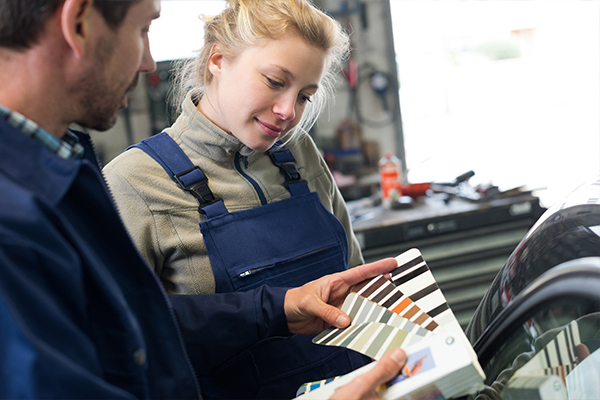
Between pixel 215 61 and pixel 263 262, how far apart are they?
56 centimetres

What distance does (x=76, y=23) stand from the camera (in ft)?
2.32

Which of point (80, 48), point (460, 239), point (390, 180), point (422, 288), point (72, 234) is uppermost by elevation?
point (80, 48)

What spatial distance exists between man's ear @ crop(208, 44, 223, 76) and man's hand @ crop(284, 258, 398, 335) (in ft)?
2.06

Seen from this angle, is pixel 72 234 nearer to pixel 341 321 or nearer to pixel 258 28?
pixel 341 321

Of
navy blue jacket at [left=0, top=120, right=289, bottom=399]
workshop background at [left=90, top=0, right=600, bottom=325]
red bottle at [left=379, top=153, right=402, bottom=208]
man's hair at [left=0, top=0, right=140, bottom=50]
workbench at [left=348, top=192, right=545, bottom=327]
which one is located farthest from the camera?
workshop background at [left=90, top=0, right=600, bottom=325]

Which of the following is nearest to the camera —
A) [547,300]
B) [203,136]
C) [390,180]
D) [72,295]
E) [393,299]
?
[72,295]

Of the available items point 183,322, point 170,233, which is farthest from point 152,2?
point 183,322

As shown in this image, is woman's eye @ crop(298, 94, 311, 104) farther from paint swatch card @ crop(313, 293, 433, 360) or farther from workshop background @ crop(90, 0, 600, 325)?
workshop background @ crop(90, 0, 600, 325)

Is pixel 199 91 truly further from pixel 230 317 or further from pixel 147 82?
pixel 147 82

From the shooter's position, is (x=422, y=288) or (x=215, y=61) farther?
(x=215, y=61)

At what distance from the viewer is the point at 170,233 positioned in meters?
1.19

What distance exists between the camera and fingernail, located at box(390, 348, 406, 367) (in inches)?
31.6

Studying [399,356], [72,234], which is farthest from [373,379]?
[72,234]

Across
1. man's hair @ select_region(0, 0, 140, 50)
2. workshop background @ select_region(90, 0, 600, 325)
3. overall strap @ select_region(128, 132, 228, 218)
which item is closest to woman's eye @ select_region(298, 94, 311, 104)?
overall strap @ select_region(128, 132, 228, 218)
